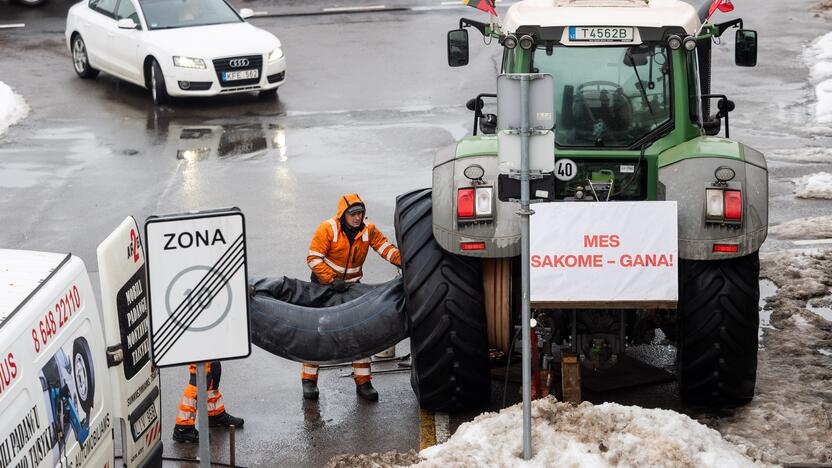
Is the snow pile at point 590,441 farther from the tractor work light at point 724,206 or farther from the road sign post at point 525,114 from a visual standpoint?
the tractor work light at point 724,206

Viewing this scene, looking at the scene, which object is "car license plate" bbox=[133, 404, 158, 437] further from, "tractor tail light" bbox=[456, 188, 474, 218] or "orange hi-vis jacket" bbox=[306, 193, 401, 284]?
"orange hi-vis jacket" bbox=[306, 193, 401, 284]

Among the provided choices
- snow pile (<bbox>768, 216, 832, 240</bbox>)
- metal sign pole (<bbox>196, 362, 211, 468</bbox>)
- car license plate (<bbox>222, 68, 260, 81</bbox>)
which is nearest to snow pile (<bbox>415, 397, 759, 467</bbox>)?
metal sign pole (<bbox>196, 362, 211, 468</bbox>)

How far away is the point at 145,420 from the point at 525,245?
2.36 meters

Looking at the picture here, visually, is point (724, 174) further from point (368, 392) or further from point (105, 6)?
point (105, 6)

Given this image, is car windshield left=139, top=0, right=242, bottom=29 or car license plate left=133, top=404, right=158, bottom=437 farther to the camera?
car windshield left=139, top=0, right=242, bottom=29

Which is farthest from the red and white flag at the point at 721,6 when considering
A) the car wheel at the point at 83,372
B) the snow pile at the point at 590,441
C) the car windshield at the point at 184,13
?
the car windshield at the point at 184,13

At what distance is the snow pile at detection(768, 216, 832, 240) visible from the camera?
13.2 meters

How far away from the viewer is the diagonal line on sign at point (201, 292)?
6.68 meters

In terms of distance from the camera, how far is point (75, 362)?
6777 millimetres

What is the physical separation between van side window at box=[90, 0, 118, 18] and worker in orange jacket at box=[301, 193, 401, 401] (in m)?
11.9

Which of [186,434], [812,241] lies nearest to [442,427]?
[186,434]

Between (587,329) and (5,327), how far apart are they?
420 cm

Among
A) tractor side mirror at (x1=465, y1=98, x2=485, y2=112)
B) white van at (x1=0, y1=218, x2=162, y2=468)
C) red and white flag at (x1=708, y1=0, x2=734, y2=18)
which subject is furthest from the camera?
tractor side mirror at (x1=465, y1=98, x2=485, y2=112)

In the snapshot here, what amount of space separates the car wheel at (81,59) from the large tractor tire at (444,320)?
13720 mm
